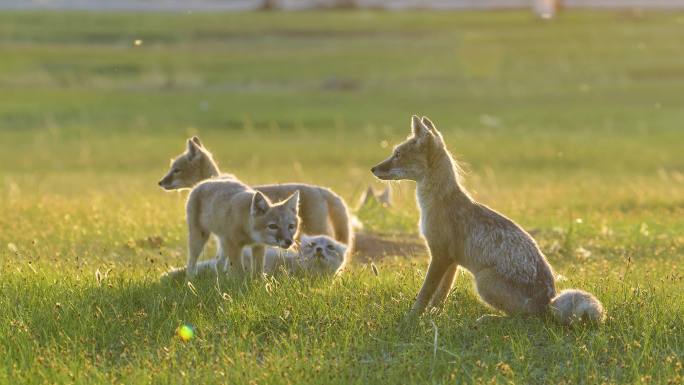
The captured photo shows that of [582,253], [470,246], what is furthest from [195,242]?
[582,253]

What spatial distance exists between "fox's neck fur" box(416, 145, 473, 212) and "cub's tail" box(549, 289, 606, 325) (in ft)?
3.90

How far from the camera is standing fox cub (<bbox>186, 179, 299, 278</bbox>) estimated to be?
35.7 ft

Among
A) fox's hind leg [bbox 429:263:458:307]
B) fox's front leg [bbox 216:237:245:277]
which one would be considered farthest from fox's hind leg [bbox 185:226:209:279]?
fox's hind leg [bbox 429:263:458:307]

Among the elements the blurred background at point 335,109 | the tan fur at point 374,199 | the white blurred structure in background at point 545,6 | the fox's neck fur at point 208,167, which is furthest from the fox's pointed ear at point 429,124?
the white blurred structure in background at point 545,6

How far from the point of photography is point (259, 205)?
1083 centimetres

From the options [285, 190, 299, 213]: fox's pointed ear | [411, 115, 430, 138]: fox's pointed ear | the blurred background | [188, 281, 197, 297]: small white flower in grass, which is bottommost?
the blurred background

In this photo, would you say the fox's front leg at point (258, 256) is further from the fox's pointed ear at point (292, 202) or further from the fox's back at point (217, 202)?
the fox's pointed ear at point (292, 202)

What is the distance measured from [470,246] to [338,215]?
374cm

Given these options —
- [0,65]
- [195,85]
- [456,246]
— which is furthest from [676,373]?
[0,65]

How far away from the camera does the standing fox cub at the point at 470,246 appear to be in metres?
9.04

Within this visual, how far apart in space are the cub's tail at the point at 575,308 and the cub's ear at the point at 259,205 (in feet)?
10.3

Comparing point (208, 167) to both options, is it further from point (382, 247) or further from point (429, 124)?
point (429, 124)

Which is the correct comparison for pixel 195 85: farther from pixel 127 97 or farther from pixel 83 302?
pixel 83 302

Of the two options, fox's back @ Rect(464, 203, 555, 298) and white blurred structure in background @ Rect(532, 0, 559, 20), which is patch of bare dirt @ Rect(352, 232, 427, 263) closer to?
fox's back @ Rect(464, 203, 555, 298)
